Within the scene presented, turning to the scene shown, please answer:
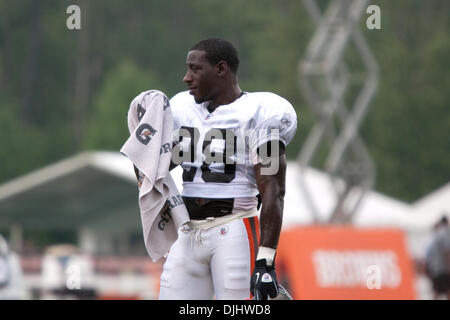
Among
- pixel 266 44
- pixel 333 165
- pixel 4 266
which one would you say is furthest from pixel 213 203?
pixel 266 44

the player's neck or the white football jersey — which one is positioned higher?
the player's neck

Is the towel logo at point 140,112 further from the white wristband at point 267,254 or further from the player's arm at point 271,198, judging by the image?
the white wristband at point 267,254

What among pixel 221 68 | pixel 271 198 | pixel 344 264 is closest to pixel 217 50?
pixel 221 68

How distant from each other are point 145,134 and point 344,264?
7.69 metres

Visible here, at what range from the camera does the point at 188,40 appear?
54844 mm

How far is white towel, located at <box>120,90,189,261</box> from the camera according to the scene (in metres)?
5.44

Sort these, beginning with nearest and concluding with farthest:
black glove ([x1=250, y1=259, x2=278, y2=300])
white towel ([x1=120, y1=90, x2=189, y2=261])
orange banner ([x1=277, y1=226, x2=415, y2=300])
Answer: black glove ([x1=250, y1=259, x2=278, y2=300]) < white towel ([x1=120, y1=90, x2=189, y2=261]) < orange banner ([x1=277, y1=226, x2=415, y2=300])

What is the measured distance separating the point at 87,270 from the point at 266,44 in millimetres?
32792

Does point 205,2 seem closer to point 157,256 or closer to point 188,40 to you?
point 188,40

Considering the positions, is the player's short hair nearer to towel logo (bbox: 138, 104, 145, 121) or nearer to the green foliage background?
towel logo (bbox: 138, 104, 145, 121)

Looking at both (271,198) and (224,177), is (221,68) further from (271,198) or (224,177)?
(271,198)

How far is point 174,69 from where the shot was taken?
53.0 meters

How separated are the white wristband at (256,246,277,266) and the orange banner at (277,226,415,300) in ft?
23.5

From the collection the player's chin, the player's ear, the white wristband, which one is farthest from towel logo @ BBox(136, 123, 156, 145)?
the white wristband
